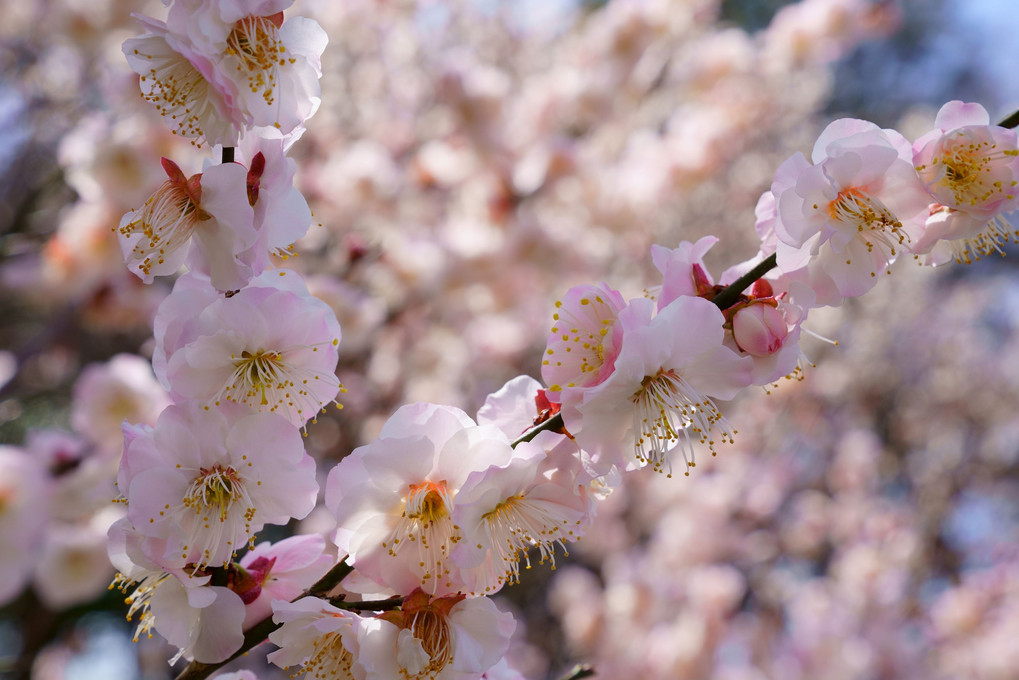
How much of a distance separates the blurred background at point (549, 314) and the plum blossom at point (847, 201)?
63.9 inches

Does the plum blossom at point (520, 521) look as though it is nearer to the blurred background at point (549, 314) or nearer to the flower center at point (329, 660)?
the flower center at point (329, 660)

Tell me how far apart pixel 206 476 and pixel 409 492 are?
183 millimetres

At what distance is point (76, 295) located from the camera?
2.54 metres

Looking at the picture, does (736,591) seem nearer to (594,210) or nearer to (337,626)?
(594,210)

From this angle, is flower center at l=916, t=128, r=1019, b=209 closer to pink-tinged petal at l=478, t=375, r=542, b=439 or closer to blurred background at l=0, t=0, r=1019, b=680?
pink-tinged petal at l=478, t=375, r=542, b=439

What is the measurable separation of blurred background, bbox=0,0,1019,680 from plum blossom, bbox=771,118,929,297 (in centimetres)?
162

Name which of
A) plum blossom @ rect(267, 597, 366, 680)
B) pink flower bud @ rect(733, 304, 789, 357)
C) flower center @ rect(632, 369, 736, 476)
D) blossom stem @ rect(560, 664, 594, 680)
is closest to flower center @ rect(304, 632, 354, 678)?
plum blossom @ rect(267, 597, 366, 680)

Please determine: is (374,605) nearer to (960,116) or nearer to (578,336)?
(578,336)

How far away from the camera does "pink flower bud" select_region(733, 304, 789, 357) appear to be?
65 centimetres

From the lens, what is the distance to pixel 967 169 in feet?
2.19

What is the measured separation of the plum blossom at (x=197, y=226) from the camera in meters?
0.66

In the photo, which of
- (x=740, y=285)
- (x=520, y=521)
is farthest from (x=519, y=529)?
(x=740, y=285)

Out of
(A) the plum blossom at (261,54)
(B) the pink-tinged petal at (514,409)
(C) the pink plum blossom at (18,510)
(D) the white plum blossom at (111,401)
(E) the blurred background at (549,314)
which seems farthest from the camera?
(E) the blurred background at (549,314)

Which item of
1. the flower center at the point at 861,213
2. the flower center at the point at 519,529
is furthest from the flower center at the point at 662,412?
the flower center at the point at 861,213
